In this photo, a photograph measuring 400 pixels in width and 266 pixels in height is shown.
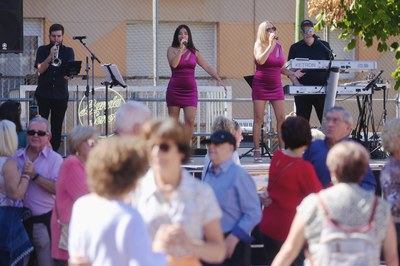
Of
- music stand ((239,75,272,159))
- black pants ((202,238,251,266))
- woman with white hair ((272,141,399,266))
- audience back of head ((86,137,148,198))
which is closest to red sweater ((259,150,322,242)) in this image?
black pants ((202,238,251,266))

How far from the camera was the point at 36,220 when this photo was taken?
7.06 meters

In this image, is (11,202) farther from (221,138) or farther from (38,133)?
(221,138)

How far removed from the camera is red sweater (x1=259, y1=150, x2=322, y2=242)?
6.02m

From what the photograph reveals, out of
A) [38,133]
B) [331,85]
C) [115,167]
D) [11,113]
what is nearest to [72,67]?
[11,113]

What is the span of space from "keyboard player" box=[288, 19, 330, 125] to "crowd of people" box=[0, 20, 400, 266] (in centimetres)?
284

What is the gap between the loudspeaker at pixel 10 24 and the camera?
35.4ft

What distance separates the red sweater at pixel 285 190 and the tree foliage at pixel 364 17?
393 cm

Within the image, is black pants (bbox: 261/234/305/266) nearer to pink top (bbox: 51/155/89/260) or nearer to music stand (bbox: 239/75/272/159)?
pink top (bbox: 51/155/89/260)

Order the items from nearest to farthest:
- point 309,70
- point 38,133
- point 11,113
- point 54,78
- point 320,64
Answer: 1. point 38,133
2. point 11,113
3. point 320,64
4. point 309,70
5. point 54,78

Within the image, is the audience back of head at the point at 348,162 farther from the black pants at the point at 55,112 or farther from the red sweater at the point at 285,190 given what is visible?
the black pants at the point at 55,112

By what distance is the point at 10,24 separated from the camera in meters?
10.8

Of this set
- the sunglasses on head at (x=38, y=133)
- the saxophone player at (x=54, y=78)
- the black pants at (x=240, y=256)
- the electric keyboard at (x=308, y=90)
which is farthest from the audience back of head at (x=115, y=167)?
the saxophone player at (x=54, y=78)

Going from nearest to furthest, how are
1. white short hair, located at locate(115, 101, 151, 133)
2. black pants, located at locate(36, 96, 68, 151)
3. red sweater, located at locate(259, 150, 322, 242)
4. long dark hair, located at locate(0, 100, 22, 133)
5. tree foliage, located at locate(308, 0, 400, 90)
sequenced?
white short hair, located at locate(115, 101, 151, 133) → red sweater, located at locate(259, 150, 322, 242) → long dark hair, located at locate(0, 100, 22, 133) → tree foliage, located at locate(308, 0, 400, 90) → black pants, located at locate(36, 96, 68, 151)

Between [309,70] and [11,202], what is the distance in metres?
4.61
